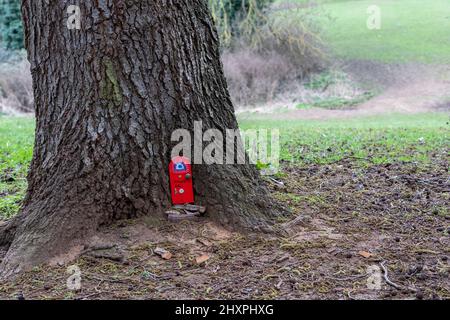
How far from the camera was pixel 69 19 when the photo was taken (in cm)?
331

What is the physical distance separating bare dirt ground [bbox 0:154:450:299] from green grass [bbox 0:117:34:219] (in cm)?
160

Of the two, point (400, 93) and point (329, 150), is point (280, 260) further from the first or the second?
point (400, 93)

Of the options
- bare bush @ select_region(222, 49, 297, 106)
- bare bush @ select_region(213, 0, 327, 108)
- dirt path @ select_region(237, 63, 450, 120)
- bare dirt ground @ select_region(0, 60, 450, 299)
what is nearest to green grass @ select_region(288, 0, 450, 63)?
dirt path @ select_region(237, 63, 450, 120)

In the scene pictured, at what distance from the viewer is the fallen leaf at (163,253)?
314 centimetres

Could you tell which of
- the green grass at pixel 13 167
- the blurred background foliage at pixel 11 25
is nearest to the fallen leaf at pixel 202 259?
the green grass at pixel 13 167

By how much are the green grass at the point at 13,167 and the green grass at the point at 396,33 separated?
54.0ft

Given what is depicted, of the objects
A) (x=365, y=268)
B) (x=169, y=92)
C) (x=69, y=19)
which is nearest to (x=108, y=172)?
(x=169, y=92)

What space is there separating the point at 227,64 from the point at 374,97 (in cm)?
560

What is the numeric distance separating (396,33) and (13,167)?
2280cm

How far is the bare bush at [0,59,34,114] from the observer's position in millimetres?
16875

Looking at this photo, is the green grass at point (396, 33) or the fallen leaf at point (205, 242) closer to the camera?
the fallen leaf at point (205, 242)

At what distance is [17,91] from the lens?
56.2 ft

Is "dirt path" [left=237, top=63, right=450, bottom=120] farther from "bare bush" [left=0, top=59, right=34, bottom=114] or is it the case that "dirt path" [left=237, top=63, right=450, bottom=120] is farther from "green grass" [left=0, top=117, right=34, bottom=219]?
"green grass" [left=0, top=117, right=34, bottom=219]

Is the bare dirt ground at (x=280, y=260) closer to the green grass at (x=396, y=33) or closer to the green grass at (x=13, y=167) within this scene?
the green grass at (x=13, y=167)
